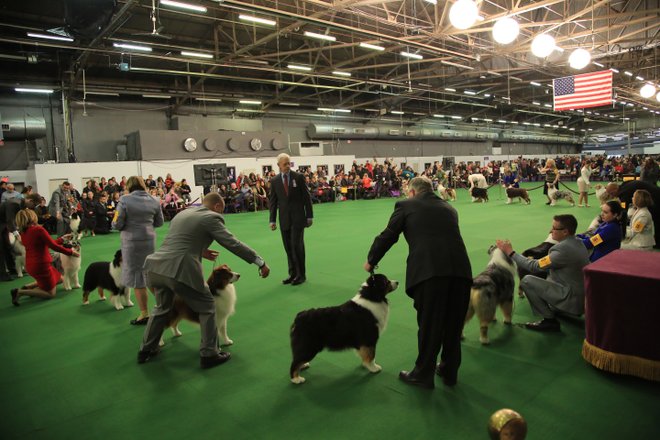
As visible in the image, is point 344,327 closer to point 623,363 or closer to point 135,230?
point 623,363

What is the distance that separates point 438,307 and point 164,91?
851 inches

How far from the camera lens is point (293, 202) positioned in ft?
20.6

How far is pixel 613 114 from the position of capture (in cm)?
4484

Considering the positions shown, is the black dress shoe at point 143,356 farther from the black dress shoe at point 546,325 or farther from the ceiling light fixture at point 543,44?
the ceiling light fixture at point 543,44

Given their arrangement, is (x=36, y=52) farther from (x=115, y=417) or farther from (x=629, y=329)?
(x=629, y=329)

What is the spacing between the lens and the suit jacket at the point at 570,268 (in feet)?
13.0

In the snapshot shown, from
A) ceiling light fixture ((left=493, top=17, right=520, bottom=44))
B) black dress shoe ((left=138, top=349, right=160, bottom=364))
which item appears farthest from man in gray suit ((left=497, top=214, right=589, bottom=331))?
ceiling light fixture ((left=493, top=17, right=520, bottom=44))

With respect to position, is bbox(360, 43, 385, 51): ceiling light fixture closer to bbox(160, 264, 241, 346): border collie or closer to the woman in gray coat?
the woman in gray coat

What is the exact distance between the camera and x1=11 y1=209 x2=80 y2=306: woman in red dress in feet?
19.6

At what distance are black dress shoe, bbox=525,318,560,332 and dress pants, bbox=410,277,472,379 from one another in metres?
1.48

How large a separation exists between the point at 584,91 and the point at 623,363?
13.0m

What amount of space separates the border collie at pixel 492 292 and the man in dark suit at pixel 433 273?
83 cm

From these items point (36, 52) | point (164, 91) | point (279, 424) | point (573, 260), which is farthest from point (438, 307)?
point (164, 91)

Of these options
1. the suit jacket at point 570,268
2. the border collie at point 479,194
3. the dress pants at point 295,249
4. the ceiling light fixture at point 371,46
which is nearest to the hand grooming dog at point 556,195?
the border collie at point 479,194
